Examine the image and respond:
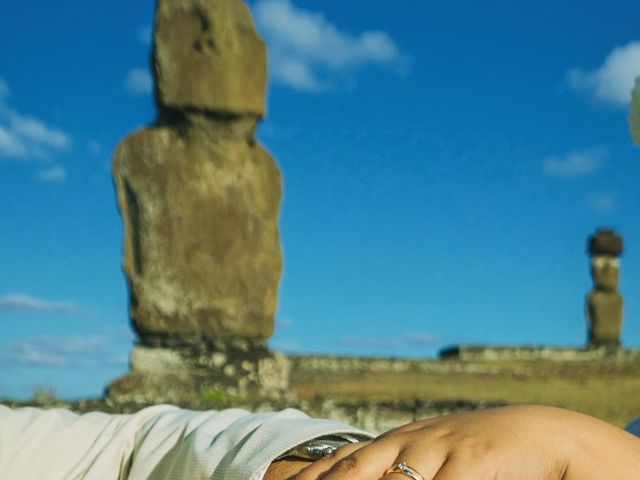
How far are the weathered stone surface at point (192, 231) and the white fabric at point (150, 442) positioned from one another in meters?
3.98

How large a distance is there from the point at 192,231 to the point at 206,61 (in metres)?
1.15

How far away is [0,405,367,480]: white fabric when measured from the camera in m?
1.66

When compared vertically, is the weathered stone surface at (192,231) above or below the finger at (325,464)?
above

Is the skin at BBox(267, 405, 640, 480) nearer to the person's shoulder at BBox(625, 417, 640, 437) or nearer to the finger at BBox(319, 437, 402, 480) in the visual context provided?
the finger at BBox(319, 437, 402, 480)

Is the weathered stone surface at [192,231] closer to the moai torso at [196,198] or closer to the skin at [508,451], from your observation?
the moai torso at [196,198]

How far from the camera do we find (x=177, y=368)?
19.9 ft

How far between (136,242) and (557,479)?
5115mm

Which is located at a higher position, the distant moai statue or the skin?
the distant moai statue

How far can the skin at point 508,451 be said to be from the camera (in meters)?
1.28

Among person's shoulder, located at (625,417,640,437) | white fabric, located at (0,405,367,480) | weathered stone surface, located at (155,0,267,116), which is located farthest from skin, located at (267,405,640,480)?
weathered stone surface, located at (155,0,267,116)

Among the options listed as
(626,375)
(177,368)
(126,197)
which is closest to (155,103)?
(126,197)

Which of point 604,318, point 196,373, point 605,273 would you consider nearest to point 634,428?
point 196,373

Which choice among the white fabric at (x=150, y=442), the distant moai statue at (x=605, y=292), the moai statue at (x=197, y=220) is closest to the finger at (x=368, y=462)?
the white fabric at (x=150, y=442)

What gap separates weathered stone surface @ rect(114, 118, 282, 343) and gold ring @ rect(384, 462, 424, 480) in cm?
489
